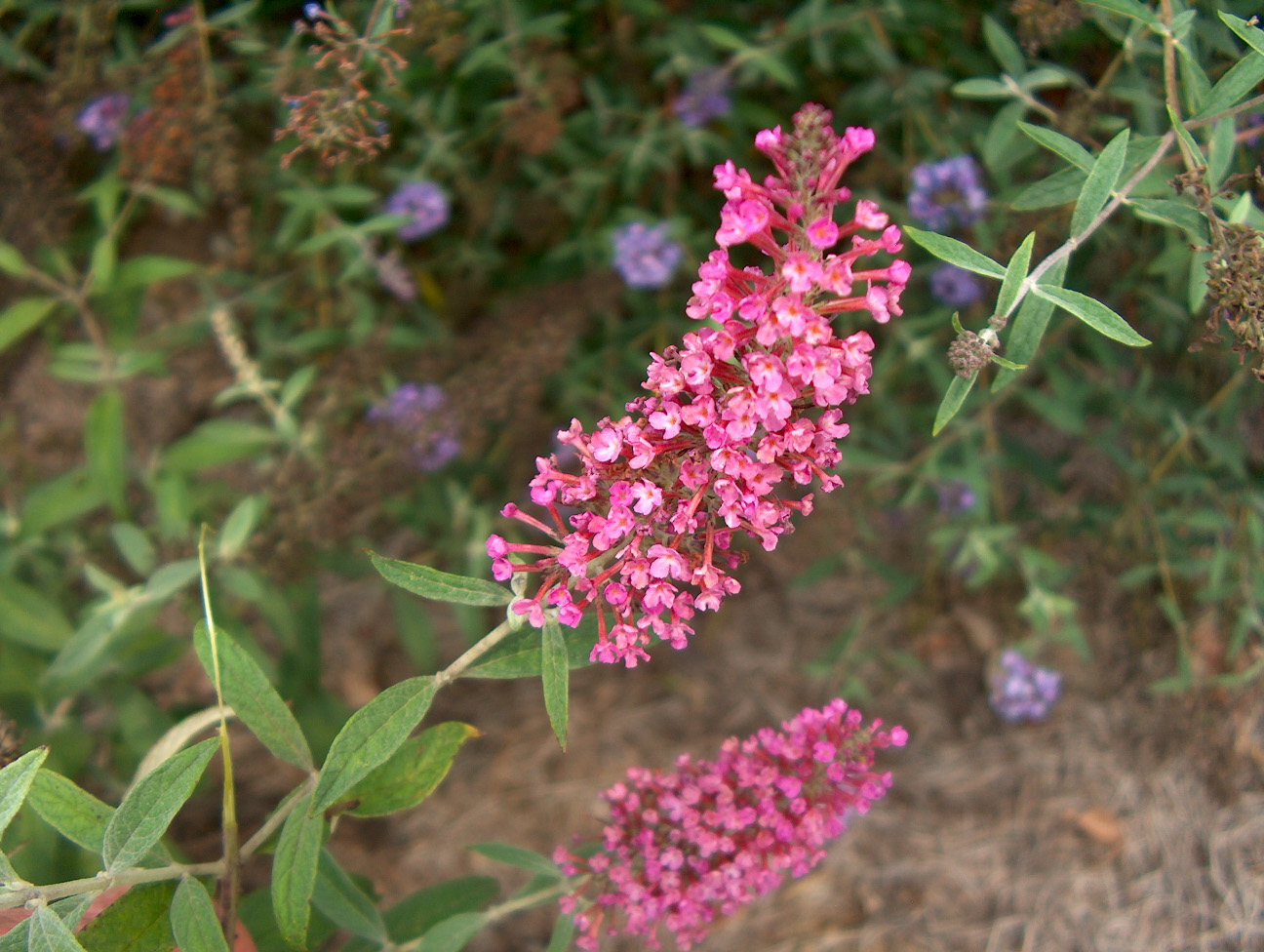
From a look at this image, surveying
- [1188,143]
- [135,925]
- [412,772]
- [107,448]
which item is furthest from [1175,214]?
[107,448]

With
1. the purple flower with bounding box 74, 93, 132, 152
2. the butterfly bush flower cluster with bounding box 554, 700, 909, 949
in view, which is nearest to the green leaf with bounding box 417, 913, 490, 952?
the butterfly bush flower cluster with bounding box 554, 700, 909, 949

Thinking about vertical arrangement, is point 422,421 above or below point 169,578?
below

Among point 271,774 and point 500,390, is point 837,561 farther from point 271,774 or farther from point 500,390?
point 271,774

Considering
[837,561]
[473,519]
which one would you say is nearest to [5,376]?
[473,519]

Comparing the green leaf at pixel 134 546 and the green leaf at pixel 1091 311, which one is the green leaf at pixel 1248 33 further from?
the green leaf at pixel 134 546

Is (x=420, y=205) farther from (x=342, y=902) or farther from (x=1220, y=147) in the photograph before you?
(x=1220, y=147)
